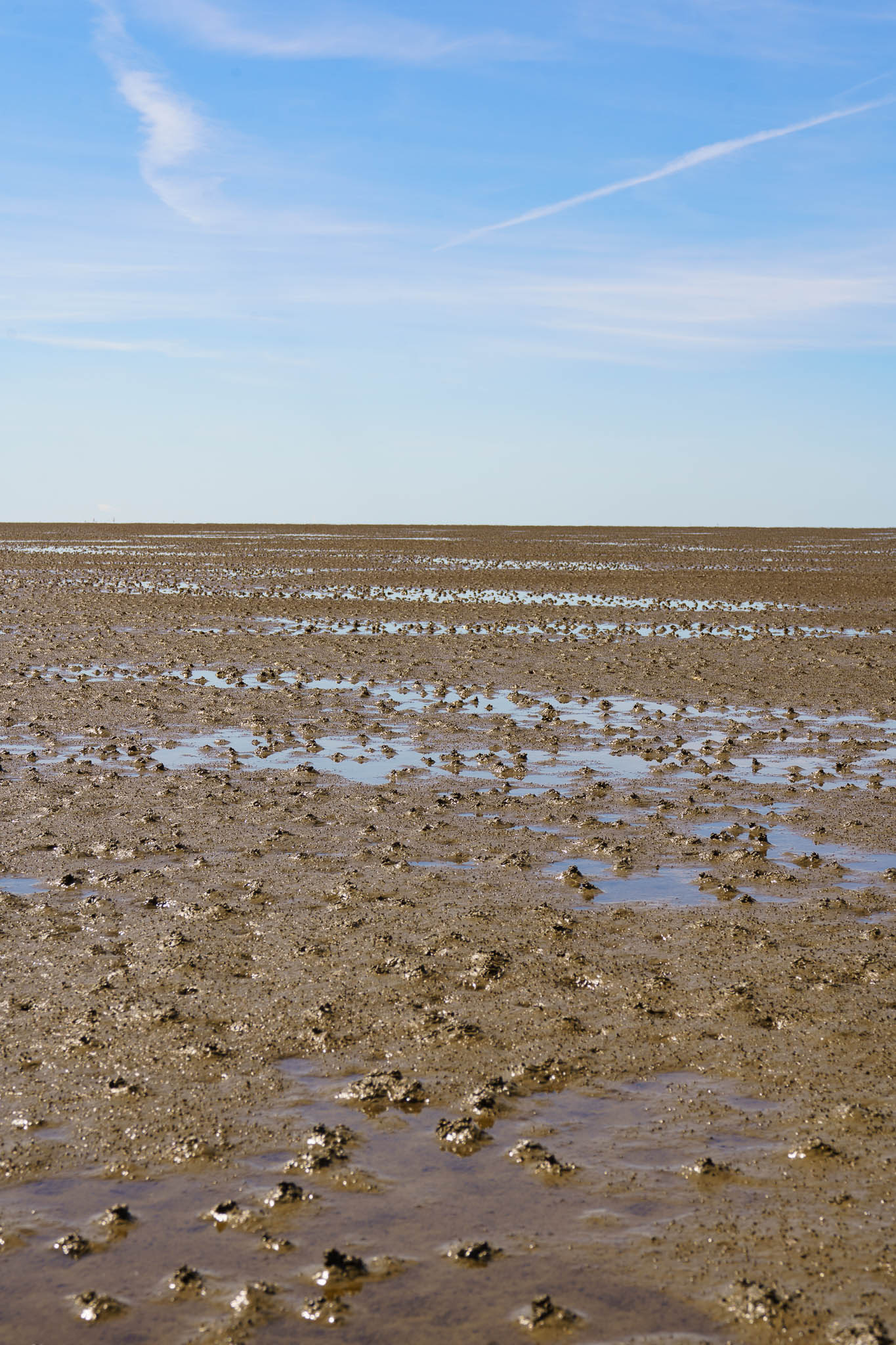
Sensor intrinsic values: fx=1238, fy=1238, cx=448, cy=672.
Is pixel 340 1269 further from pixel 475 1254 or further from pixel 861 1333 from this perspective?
pixel 861 1333

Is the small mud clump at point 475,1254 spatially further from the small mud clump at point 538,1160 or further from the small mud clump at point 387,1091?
the small mud clump at point 387,1091

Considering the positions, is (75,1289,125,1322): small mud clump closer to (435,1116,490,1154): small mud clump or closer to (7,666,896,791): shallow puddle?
(435,1116,490,1154): small mud clump

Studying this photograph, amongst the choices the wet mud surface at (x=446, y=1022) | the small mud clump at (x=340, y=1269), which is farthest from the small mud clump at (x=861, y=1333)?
the small mud clump at (x=340, y=1269)

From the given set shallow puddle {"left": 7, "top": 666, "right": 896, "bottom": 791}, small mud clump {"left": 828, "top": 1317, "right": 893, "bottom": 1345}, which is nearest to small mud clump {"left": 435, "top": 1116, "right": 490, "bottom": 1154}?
small mud clump {"left": 828, "top": 1317, "right": 893, "bottom": 1345}

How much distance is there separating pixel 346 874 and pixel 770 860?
3871 millimetres

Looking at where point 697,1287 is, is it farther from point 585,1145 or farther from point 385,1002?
point 385,1002

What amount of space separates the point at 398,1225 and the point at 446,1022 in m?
2.20

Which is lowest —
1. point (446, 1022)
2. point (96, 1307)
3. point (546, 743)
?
point (96, 1307)

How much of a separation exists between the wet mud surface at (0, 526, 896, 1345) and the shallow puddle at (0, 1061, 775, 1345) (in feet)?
0.06

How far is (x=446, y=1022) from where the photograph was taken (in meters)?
7.54

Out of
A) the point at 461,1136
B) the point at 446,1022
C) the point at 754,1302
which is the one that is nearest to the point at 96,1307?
the point at 461,1136

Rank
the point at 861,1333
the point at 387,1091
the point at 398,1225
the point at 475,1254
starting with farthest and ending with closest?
the point at 387,1091 < the point at 398,1225 < the point at 475,1254 < the point at 861,1333

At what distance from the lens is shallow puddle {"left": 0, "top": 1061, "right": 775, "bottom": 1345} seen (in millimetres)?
4781

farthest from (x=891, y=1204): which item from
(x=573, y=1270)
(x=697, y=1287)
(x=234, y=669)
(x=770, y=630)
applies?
(x=770, y=630)
